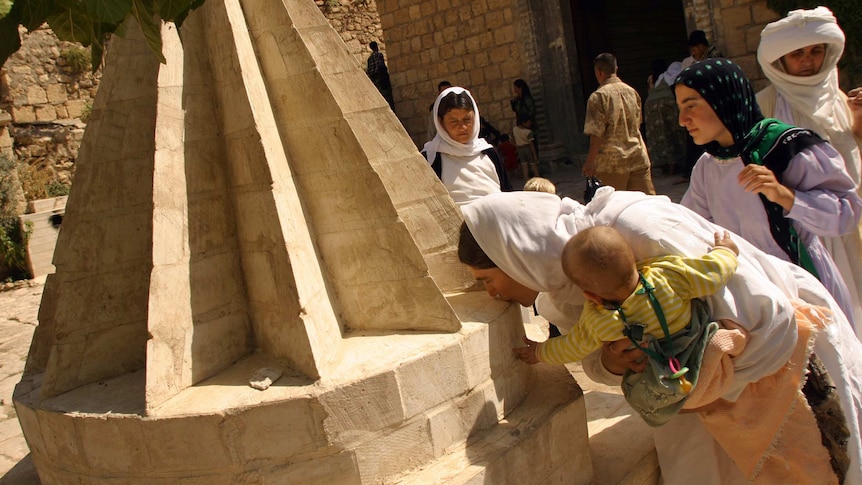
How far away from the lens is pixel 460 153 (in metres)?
3.88

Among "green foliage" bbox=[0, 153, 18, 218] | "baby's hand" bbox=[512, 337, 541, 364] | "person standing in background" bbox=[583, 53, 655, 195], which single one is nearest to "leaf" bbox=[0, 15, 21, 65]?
"baby's hand" bbox=[512, 337, 541, 364]

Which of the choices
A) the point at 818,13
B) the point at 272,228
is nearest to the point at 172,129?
the point at 272,228

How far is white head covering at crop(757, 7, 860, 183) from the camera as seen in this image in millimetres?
3156

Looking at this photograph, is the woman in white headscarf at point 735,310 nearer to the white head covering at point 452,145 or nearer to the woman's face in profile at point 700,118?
the woman's face in profile at point 700,118

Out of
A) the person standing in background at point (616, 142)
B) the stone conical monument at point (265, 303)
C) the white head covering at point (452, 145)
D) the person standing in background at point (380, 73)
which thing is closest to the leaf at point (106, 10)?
the stone conical monument at point (265, 303)

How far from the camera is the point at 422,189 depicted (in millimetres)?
2799

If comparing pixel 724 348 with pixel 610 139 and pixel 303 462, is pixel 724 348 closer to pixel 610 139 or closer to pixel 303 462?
pixel 303 462

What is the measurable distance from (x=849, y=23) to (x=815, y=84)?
6.84 m

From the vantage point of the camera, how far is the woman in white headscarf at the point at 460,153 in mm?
3842

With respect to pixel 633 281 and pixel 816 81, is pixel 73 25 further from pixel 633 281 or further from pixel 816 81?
pixel 816 81

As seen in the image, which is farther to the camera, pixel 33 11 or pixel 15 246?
pixel 15 246

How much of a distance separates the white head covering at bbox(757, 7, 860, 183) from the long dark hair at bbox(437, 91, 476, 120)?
1.47 metres

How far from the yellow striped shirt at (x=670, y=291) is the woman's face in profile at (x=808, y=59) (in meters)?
1.60

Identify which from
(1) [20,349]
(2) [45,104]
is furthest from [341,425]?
(2) [45,104]
